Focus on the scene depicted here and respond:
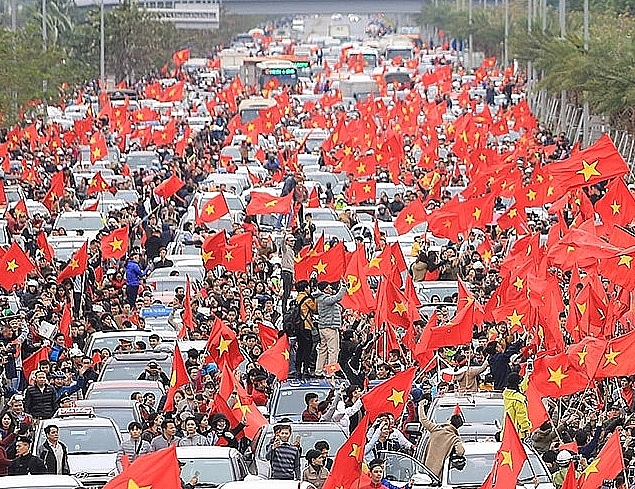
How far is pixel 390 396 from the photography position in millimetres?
18234

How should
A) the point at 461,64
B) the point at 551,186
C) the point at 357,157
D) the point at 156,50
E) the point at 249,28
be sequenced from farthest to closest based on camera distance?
1. the point at 249,28
2. the point at 461,64
3. the point at 156,50
4. the point at 357,157
5. the point at 551,186

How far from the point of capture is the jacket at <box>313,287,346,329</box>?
23.4 meters

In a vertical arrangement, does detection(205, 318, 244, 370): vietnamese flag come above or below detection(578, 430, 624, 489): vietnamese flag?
below

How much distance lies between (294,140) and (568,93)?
9.31 m

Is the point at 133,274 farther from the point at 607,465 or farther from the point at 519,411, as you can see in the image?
the point at 607,465

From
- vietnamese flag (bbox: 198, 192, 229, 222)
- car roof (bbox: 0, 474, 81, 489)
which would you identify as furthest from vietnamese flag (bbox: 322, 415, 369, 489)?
vietnamese flag (bbox: 198, 192, 229, 222)

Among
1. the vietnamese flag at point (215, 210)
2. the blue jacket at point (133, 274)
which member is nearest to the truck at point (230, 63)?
the vietnamese flag at point (215, 210)

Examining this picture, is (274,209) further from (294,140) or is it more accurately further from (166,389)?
(294,140)

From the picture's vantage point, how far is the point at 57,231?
3169 cm

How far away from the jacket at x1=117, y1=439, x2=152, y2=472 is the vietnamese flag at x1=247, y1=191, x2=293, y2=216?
43.4 ft

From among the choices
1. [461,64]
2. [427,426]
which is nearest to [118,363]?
[427,426]

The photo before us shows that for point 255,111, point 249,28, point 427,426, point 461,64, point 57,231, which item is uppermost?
point 427,426

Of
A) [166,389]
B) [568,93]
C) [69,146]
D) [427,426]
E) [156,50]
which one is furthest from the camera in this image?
[156,50]

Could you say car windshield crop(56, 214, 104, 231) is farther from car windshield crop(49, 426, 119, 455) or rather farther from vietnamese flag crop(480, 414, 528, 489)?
vietnamese flag crop(480, 414, 528, 489)
